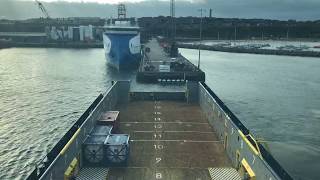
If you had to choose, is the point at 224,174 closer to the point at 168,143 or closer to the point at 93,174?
the point at 168,143

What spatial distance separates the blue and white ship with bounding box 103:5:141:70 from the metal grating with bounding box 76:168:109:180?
67.1m

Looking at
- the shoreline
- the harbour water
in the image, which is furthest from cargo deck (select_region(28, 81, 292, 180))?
the shoreline

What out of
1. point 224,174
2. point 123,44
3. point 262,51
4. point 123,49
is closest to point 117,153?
point 224,174

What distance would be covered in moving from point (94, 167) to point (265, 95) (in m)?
47.9

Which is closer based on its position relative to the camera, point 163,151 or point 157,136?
point 163,151

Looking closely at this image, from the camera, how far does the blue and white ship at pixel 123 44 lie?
277ft

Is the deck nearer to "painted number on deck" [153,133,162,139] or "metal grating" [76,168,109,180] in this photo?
"painted number on deck" [153,133,162,139]

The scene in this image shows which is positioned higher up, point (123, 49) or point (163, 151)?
point (123, 49)

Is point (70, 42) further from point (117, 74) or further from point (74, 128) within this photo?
point (74, 128)

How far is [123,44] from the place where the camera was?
277 feet

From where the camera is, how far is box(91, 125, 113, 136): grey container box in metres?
21.6

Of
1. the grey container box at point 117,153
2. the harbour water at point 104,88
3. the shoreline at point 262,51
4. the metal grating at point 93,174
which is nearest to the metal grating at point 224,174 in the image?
the grey container box at point 117,153

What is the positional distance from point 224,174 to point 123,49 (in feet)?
224

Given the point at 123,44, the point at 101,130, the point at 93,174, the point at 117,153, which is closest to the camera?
the point at 93,174
